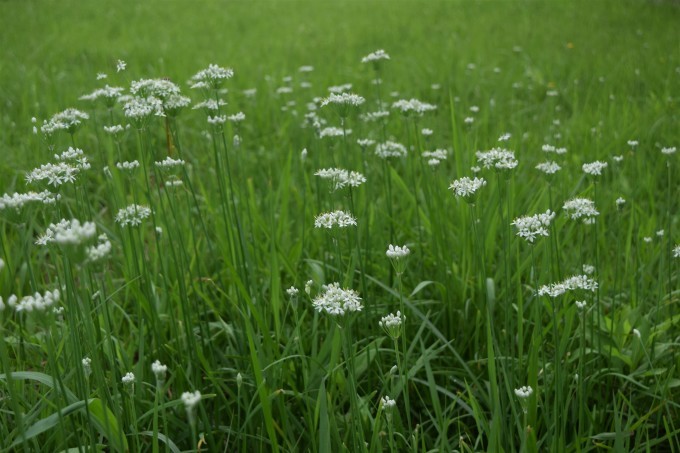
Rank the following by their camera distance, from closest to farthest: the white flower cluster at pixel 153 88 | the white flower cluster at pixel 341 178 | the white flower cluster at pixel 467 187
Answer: the white flower cluster at pixel 467 187 → the white flower cluster at pixel 341 178 → the white flower cluster at pixel 153 88

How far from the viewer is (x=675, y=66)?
5.63m

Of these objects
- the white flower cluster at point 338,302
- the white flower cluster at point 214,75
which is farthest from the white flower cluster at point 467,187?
the white flower cluster at point 214,75

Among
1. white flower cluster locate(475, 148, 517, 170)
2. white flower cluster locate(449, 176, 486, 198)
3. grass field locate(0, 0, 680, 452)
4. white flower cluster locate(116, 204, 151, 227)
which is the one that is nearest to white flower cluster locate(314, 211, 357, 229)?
grass field locate(0, 0, 680, 452)

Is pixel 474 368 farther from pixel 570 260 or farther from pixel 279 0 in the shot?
pixel 279 0

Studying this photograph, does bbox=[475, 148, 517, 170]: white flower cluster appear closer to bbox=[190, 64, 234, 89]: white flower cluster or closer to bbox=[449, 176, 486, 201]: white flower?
bbox=[449, 176, 486, 201]: white flower

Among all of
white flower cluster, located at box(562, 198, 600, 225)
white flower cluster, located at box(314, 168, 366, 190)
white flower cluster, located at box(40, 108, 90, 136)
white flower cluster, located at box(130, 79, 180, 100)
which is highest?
white flower cluster, located at box(130, 79, 180, 100)

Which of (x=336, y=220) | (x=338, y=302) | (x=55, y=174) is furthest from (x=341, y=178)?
(x=55, y=174)

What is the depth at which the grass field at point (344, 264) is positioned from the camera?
166 cm

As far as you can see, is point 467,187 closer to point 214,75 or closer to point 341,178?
point 341,178

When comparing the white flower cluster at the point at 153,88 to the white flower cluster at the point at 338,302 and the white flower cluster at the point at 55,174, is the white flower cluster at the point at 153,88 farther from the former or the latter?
the white flower cluster at the point at 338,302

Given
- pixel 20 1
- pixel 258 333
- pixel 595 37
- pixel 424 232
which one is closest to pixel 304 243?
pixel 424 232

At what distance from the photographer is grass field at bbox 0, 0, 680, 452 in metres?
1.66

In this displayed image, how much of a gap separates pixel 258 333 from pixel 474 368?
68cm

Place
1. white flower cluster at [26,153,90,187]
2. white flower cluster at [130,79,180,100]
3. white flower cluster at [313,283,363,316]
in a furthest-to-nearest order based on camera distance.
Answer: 1. white flower cluster at [130,79,180,100]
2. white flower cluster at [26,153,90,187]
3. white flower cluster at [313,283,363,316]
